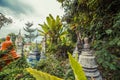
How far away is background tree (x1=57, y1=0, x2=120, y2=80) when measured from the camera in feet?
10.5

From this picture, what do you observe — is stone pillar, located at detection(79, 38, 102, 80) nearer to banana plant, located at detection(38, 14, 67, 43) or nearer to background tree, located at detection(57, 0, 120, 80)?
background tree, located at detection(57, 0, 120, 80)

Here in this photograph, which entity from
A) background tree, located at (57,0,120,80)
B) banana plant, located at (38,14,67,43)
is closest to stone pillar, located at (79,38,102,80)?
background tree, located at (57,0,120,80)

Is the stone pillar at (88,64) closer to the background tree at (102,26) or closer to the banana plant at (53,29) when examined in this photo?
the background tree at (102,26)

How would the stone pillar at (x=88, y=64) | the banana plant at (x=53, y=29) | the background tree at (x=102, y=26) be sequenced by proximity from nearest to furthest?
the stone pillar at (x=88, y=64)
the background tree at (x=102, y=26)
the banana plant at (x=53, y=29)

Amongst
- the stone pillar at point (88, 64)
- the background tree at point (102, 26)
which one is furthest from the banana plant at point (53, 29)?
the stone pillar at point (88, 64)

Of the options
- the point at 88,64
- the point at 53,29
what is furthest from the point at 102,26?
the point at 53,29

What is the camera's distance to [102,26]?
156 inches

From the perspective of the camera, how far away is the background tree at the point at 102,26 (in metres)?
3.20

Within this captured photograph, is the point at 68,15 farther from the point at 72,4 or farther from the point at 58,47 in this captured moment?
the point at 58,47

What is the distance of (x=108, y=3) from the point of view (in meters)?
4.08

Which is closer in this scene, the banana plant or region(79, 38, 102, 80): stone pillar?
region(79, 38, 102, 80): stone pillar

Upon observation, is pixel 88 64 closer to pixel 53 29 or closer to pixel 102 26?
pixel 102 26

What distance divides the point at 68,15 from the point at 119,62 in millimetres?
2939

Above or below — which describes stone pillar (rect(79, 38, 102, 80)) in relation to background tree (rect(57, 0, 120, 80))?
below
